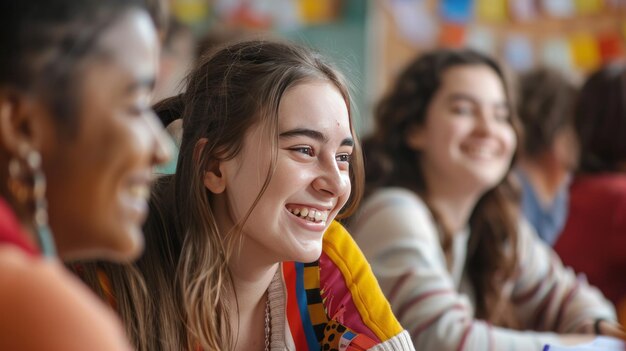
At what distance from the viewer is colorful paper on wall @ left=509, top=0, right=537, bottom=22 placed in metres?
4.15

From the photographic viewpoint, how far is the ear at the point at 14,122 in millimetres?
580

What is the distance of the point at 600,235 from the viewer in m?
1.96

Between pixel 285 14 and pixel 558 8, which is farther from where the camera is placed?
pixel 558 8

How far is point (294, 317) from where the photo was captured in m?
1.09

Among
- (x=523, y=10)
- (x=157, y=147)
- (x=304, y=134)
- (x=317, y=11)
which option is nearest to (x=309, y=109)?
(x=304, y=134)

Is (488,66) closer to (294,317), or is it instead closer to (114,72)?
(294,317)

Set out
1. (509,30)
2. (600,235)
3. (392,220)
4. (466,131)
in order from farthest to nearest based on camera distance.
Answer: (509,30)
(600,235)
(466,131)
(392,220)

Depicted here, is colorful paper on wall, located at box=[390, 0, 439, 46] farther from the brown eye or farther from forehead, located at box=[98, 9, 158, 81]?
forehead, located at box=[98, 9, 158, 81]

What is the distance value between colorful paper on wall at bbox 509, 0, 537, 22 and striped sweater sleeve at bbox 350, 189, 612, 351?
254 centimetres

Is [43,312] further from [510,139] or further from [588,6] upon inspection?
[588,6]

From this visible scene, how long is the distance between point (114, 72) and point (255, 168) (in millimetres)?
406

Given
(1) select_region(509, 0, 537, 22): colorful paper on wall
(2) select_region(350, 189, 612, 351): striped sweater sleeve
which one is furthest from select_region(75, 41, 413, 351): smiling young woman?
(1) select_region(509, 0, 537, 22): colorful paper on wall

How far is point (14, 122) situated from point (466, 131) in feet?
4.24

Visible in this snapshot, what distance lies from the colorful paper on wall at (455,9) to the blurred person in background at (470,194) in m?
2.26
